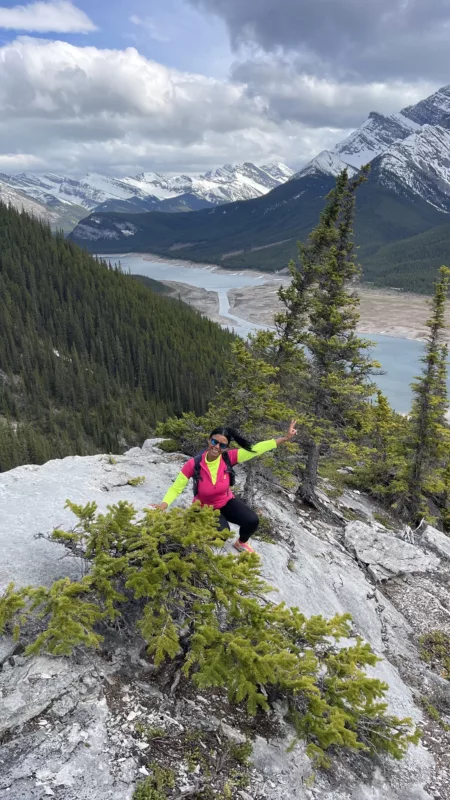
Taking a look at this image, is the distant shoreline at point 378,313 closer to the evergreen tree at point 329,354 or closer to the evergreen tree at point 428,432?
the evergreen tree at point 428,432

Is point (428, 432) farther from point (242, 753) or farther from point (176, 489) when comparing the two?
point (242, 753)

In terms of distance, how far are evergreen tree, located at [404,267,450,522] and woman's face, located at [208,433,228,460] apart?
17330mm

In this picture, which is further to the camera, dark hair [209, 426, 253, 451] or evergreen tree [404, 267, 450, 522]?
evergreen tree [404, 267, 450, 522]

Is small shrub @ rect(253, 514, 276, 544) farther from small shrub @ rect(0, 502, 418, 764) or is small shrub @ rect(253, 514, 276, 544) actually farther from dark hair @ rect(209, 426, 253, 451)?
small shrub @ rect(0, 502, 418, 764)

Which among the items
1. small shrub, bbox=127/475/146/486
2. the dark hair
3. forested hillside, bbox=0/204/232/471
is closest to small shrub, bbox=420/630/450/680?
the dark hair

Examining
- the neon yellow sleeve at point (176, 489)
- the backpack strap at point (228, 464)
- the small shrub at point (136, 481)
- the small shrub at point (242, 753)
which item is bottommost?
the small shrub at point (136, 481)

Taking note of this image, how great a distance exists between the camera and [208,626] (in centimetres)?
592

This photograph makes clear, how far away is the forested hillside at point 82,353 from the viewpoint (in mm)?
92438

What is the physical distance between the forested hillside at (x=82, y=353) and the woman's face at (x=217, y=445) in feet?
235

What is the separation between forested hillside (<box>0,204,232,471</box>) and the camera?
9244 cm

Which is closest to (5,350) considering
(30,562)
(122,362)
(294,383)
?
(122,362)

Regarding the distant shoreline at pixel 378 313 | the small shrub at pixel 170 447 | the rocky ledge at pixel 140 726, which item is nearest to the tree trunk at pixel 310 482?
the small shrub at pixel 170 447

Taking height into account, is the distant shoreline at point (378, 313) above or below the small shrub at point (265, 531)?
below

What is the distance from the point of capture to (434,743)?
863 cm
